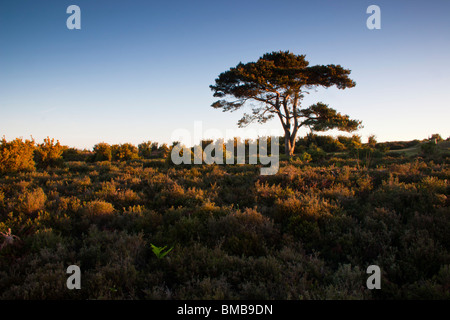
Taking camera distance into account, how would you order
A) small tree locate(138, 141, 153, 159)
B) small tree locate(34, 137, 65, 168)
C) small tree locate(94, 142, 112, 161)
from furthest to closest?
small tree locate(138, 141, 153, 159)
small tree locate(94, 142, 112, 161)
small tree locate(34, 137, 65, 168)

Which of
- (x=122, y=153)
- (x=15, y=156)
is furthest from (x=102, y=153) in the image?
(x=15, y=156)

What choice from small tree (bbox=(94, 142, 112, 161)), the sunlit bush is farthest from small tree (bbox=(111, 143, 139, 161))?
the sunlit bush

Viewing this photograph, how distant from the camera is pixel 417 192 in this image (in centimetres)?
553

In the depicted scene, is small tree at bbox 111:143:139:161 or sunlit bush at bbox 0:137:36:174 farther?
small tree at bbox 111:143:139:161

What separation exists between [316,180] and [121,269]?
659 centimetres

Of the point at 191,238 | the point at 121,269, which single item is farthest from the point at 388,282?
the point at 121,269

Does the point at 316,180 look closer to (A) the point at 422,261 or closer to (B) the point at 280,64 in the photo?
(A) the point at 422,261

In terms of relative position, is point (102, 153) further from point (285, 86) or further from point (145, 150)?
point (285, 86)

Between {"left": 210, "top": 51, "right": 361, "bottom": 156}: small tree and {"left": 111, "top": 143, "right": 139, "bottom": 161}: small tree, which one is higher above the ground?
{"left": 210, "top": 51, "right": 361, "bottom": 156}: small tree

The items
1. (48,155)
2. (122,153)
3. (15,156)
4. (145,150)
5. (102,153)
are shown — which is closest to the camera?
(15,156)

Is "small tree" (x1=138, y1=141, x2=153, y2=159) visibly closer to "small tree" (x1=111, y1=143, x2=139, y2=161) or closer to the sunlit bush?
"small tree" (x1=111, y1=143, x2=139, y2=161)

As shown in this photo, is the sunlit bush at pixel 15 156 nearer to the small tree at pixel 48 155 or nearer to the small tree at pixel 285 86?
the small tree at pixel 48 155
